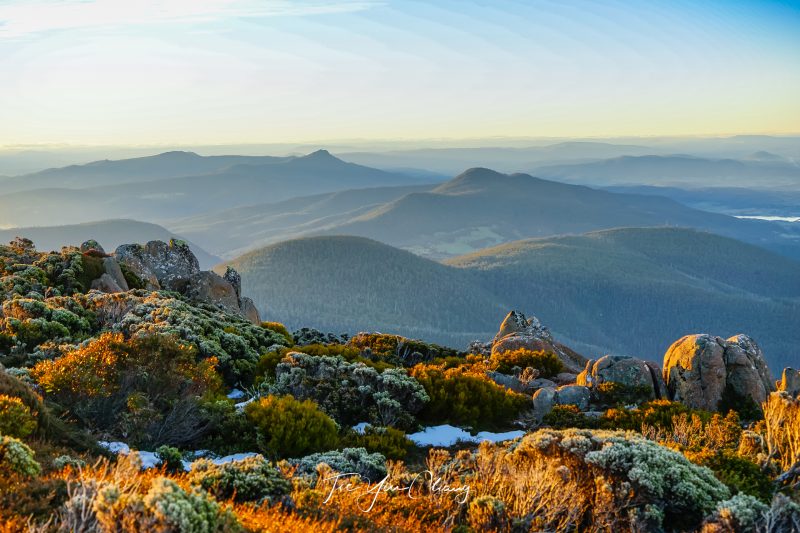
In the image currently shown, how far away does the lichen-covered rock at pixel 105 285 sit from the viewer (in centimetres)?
2756

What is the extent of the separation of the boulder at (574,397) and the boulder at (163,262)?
21967 millimetres

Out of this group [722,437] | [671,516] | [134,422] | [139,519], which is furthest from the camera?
[722,437]

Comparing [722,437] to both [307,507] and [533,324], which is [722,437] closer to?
[307,507]

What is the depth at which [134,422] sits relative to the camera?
40.3 ft

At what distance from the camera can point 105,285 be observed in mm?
27734

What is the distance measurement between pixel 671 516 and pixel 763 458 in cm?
286

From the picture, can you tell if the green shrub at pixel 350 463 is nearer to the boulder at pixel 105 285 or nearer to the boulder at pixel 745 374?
the boulder at pixel 745 374

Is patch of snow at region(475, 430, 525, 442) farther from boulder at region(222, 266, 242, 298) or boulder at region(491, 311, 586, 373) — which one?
boulder at region(222, 266, 242, 298)

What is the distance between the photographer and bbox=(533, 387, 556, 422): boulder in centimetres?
1703

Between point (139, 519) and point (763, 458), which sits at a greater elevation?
point (139, 519)

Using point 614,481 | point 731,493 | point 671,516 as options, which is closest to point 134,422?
point 614,481

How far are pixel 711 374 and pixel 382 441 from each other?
32.8 feet

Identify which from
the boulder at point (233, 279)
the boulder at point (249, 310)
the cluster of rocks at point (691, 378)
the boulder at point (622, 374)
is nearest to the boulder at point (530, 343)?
the boulder at point (622, 374)

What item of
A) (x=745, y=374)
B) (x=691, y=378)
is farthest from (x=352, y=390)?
(x=745, y=374)
